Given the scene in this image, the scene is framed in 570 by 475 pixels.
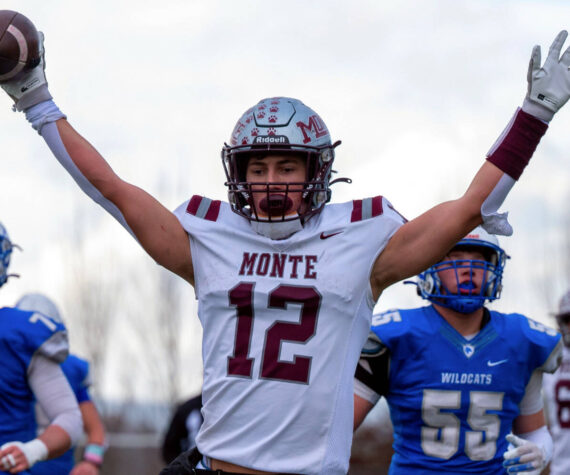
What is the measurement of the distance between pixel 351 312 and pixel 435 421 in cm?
152

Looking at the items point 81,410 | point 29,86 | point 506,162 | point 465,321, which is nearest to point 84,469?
point 81,410

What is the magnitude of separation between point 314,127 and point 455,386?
1.66 metres

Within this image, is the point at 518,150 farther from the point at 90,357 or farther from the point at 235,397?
the point at 90,357

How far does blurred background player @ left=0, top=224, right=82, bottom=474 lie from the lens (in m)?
5.34

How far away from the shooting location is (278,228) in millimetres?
3742

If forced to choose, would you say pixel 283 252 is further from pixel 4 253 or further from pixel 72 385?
pixel 72 385

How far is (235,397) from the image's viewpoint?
3559mm

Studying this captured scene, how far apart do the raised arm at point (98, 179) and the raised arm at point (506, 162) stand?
90 centimetres

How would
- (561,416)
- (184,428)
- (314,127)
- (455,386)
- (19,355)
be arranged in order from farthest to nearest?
(561,416) → (184,428) → (19,355) → (455,386) → (314,127)

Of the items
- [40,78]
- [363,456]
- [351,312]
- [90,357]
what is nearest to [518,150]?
[351,312]

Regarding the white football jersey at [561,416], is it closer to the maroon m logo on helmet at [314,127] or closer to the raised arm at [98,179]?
the maroon m logo on helmet at [314,127]

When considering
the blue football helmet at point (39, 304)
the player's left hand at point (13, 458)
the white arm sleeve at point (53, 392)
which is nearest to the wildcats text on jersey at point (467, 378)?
the white arm sleeve at point (53, 392)

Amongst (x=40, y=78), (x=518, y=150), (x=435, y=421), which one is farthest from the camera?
(x=435, y=421)

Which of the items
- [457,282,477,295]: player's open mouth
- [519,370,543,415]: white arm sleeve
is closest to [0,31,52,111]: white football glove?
[457,282,477,295]: player's open mouth
